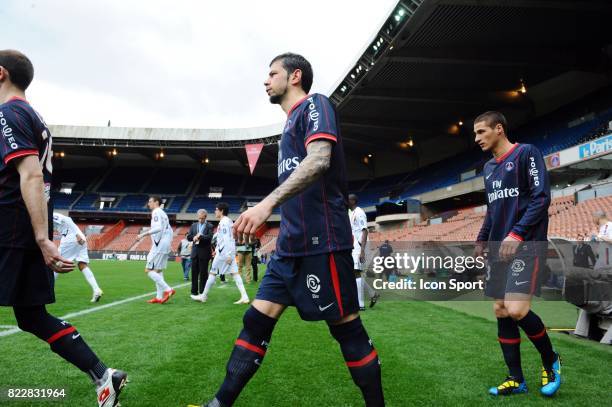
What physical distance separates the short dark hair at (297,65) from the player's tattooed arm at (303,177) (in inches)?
22.3

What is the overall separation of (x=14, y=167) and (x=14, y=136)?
0.18 metres

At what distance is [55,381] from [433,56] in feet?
64.0

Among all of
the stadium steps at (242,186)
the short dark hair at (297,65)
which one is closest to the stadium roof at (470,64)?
the short dark hair at (297,65)

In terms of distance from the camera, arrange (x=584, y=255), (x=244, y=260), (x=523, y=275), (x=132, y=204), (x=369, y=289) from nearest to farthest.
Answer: (x=523, y=275), (x=584, y=255), (x=369, y=289), (x=244, y=260), (x=132, y=204)

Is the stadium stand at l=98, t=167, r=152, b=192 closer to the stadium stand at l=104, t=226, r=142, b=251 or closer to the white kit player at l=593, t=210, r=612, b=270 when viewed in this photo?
the stadium stand at l=104, t=226, r=142, b=251

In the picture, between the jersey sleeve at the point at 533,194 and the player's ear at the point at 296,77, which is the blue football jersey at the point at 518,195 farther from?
the player's ear at the point at 296,77

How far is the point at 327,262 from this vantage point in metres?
1.80

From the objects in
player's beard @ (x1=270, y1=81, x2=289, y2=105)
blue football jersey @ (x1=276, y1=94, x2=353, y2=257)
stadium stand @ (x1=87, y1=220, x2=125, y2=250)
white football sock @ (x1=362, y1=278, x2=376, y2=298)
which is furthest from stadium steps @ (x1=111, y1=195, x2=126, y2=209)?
blue football jersey @ (x1=276, y1=94, x2=353, y2=257)

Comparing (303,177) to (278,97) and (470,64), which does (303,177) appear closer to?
(278,97)

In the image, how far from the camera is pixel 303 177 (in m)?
1.67

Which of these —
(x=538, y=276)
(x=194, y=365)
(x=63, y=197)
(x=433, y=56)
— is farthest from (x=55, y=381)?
(x=63, y=197)

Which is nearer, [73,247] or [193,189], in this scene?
[73,247]

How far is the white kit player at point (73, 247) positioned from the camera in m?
7.29

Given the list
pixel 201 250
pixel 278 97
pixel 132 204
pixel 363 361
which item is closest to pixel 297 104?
pixel 278 97
